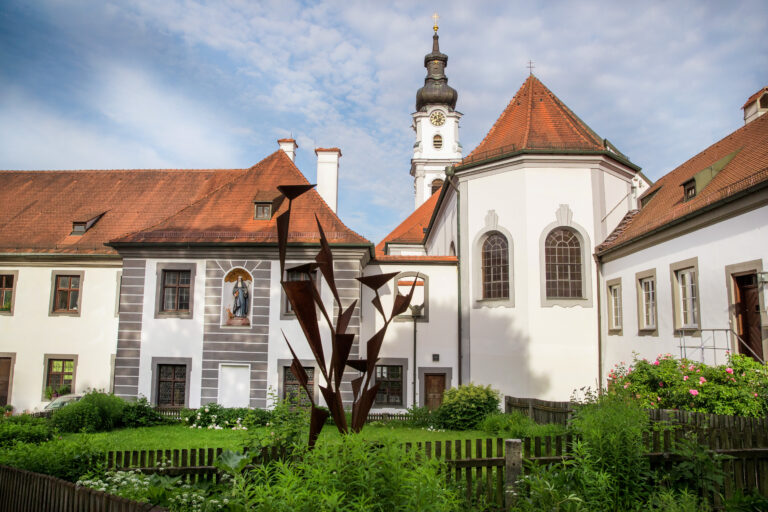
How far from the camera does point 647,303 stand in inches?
600

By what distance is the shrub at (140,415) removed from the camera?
1636cm

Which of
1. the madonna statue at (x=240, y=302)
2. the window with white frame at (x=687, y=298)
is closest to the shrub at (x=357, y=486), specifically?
the window with white frame at (x=687, y=298)

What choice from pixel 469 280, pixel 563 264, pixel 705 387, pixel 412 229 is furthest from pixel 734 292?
pixel 412 229

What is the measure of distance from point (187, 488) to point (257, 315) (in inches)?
441

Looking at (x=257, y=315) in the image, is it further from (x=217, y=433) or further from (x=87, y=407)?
(x=87, y=407)

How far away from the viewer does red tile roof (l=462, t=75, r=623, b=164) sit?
17.7 metres

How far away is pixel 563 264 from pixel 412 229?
68.5 ft

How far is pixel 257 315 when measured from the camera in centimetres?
1784

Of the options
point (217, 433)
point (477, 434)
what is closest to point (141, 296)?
point (217, 433)

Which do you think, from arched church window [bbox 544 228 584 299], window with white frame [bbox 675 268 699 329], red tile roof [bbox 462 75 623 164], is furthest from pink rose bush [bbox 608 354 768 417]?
red tile roof [bbox 462 75 623 164]

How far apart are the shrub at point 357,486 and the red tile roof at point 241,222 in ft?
43.7

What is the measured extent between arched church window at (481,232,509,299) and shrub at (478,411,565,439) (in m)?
3.99

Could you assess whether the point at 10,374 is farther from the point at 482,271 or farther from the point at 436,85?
the point at 436,85

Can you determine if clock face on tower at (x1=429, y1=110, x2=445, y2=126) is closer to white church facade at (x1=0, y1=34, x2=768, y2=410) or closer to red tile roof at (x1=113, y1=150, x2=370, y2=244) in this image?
white church facade at (x1=0, y1=34, x2=768, y2=410)
